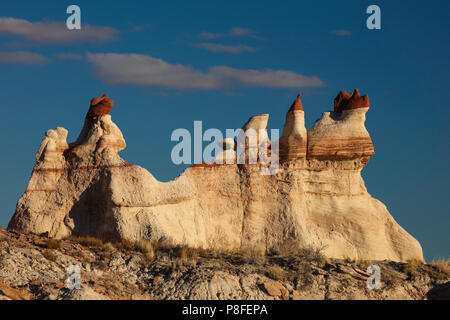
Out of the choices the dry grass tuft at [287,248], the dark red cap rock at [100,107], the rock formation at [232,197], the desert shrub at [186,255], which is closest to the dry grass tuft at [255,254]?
the rock formation at [232,197]

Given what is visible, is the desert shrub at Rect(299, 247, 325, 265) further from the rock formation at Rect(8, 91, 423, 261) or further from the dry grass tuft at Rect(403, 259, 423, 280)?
the dry grass tuft at Rect(403, 259, 423, 280)

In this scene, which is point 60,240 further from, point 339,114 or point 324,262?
point 339,114

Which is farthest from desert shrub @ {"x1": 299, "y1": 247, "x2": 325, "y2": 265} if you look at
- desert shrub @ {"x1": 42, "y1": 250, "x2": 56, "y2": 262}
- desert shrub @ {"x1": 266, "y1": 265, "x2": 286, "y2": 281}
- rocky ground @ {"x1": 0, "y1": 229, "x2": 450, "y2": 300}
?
desert shrub @ {"x1": 42, "y1": 250, "x2": 56, "y2": 262}

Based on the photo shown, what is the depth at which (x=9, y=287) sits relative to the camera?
19312 mm

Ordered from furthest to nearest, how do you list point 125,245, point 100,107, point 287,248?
point 100,107 < point 287,248 < point 125,245

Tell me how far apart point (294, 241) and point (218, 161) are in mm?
3883

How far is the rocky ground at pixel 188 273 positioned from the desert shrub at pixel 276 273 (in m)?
0.03

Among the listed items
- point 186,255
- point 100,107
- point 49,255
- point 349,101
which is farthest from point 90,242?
point 349,101

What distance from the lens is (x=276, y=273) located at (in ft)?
76.6

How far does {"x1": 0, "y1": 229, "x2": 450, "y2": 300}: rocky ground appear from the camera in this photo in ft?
67.7

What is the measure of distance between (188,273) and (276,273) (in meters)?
2.78

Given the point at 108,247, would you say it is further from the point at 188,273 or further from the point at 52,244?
the point at 188,273

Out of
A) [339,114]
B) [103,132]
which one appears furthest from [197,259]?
[339,114]

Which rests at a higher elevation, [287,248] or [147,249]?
[287,248]
